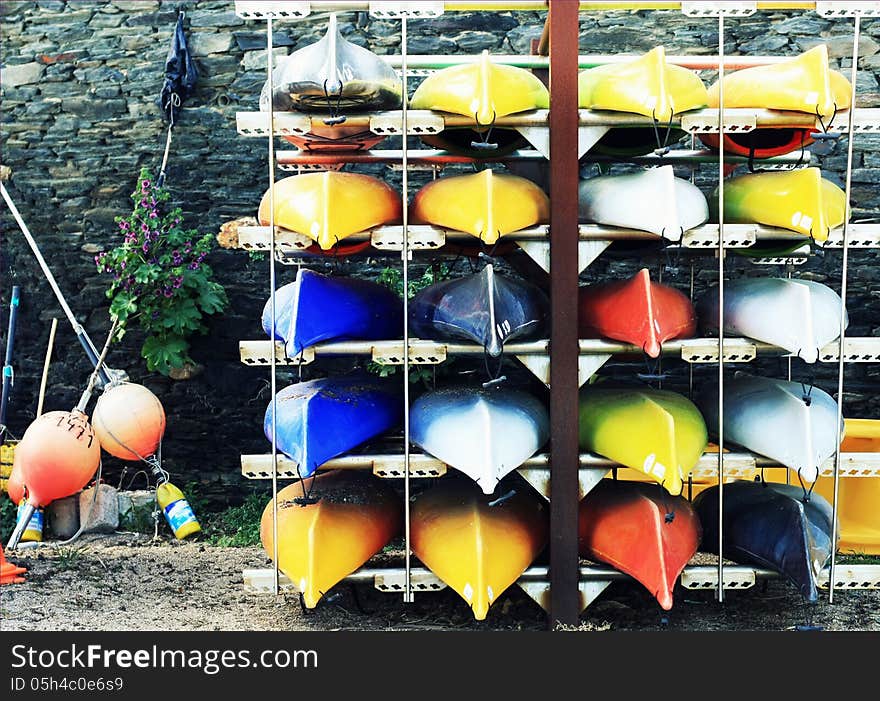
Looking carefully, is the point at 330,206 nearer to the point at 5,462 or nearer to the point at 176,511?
the point at 176,511

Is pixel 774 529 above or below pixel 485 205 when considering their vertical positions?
below

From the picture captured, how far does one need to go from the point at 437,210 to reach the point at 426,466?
1030mm

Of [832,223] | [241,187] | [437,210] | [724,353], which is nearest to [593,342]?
[724,353]

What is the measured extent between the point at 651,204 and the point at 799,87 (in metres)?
0.75

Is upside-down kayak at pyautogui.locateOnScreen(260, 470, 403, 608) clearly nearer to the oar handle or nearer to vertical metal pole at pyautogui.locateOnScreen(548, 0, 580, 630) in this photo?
vertical metal pole at pyautogui.locateOnScreen(548, 0, 580, 630)

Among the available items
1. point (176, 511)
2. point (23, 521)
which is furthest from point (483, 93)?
point (23, 521)

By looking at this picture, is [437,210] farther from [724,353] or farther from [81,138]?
[81,138]

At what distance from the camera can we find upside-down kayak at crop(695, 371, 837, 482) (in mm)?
3588

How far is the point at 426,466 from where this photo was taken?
359cm

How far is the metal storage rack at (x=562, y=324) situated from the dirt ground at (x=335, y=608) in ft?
0.76

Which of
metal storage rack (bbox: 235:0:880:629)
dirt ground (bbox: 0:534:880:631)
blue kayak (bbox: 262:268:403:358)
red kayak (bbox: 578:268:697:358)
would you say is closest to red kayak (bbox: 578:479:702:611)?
metal storage rack (bbox: 235:0:880:629)

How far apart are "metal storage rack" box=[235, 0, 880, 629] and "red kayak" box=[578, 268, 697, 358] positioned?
0.29 feet

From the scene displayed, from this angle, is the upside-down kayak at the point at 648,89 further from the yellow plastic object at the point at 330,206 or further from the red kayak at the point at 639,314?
the yellow plastic object at the point at 330,206

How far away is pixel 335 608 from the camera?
13.2 feet
